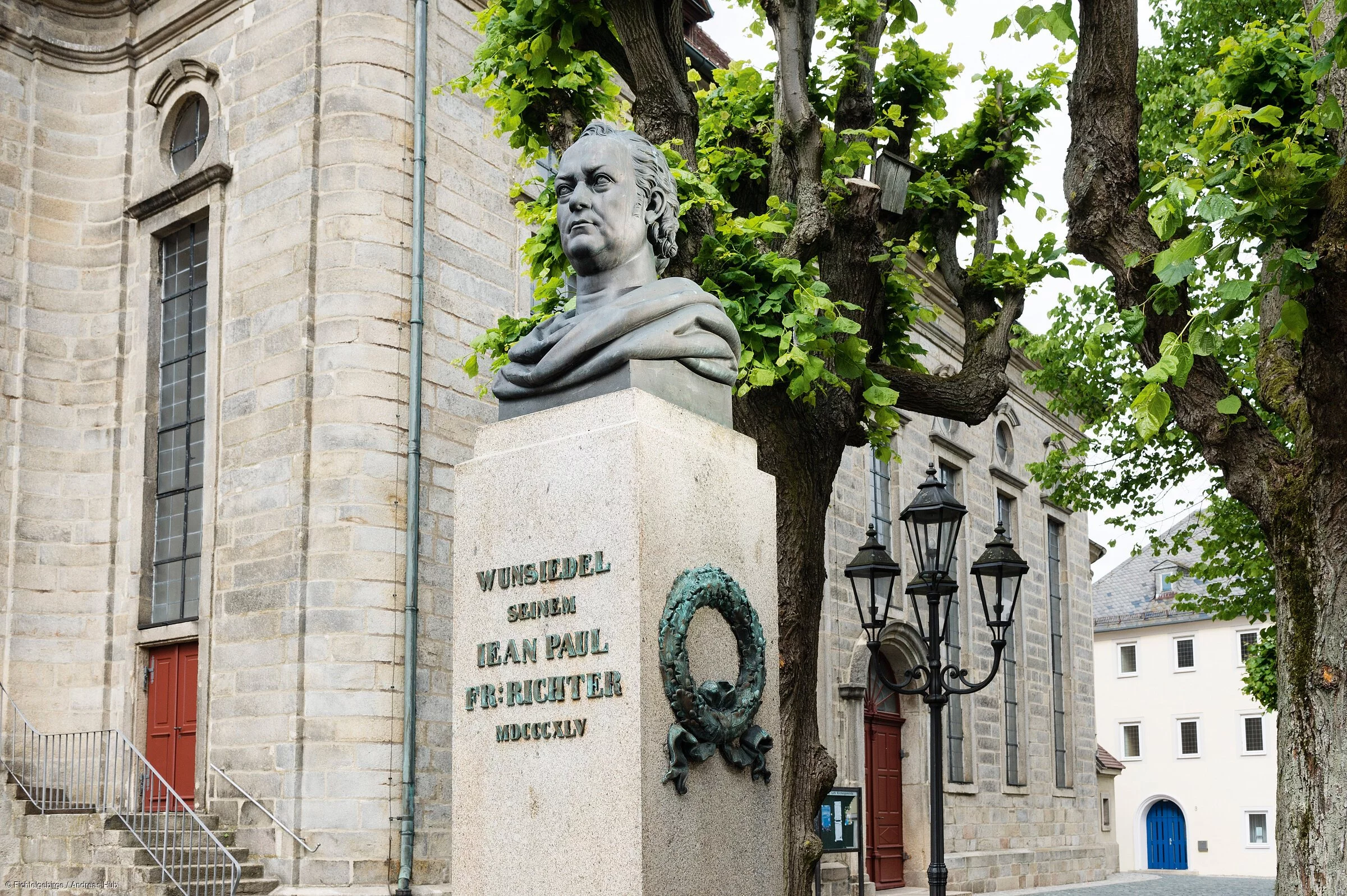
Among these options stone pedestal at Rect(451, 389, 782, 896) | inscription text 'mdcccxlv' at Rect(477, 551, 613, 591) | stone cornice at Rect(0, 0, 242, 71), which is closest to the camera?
stone pedestal at Rect(451, 389, 782, 896)

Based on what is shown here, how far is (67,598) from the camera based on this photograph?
46.4ft

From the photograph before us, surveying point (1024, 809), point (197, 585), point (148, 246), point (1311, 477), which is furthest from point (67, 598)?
point (1024, 809)

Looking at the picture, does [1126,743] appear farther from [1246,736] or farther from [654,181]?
[654,181]

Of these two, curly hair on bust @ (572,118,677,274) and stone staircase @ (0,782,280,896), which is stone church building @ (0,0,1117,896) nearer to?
stone staircase @ (0,782,280,896)

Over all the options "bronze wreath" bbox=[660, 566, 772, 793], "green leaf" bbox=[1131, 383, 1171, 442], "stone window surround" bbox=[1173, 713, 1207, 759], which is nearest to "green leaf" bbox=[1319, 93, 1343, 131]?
"green leaf" bbox=[1131, 383, 1171, 442]

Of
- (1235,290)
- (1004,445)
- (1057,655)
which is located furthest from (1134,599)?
(1235,290)

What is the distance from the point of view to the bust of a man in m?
5.36

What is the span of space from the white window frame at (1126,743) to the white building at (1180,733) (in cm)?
4

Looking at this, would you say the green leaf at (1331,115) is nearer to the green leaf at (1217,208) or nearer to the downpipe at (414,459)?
the green leaf at (1217,208)

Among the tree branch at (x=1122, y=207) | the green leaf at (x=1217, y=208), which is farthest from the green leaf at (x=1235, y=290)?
the tree branch at (x=1122, y=207)

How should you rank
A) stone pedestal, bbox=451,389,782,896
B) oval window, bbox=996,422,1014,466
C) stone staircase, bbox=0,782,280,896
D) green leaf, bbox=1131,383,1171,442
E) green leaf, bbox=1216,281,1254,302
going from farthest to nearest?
oval window, bbox=996,422,1014,466 < stone staircase, bbox=0,782,280,896 < green leaf, bbox=1216,281,1254,302 < green leaf, bbox=1131,383,1171,442 < stone pedestal, bbox=451,389,782,896

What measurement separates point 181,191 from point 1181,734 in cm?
4403

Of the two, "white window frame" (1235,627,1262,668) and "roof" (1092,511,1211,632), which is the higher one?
"roof" (1092,511,1211,632)

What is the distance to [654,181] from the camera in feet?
18.5
